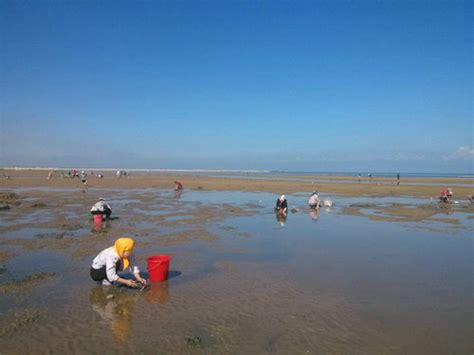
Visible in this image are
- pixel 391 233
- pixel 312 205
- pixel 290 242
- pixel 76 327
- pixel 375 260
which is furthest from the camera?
pixel 312 205

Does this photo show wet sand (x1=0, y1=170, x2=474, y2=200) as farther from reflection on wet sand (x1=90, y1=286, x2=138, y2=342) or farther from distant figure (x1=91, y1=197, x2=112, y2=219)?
reflection on wet sand (x1=90, y1=286, x2=138, y2=342)

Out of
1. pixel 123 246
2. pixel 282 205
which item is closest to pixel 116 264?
pixel 123 246

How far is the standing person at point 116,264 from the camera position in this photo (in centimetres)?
740

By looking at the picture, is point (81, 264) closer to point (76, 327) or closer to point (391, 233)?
point (76, 327)

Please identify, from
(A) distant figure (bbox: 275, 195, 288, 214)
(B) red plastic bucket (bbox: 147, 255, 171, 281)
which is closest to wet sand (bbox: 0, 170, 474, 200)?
(A) distant figure (bbox: 275, 195, 288, 214)

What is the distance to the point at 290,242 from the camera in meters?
12.6

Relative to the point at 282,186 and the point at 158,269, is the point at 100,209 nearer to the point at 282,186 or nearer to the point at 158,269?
the point at 158,269

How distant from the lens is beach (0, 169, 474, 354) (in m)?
5.53

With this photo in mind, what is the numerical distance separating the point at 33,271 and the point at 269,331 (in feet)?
21.4

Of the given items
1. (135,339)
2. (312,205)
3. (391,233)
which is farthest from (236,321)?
(312,205)

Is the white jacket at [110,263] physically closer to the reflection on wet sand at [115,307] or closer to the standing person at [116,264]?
the standing person at [116,264]

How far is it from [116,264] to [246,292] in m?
2.92

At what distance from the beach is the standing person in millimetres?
278

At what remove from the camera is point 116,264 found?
7.58 meters
